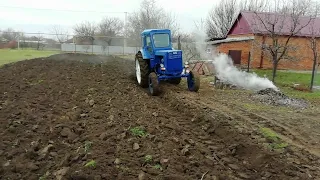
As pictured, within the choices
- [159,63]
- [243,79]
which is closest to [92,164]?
[159,63]

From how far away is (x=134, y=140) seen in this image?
19.9 feet

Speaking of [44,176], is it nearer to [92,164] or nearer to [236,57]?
[92,164]

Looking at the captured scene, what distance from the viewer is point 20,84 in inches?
495

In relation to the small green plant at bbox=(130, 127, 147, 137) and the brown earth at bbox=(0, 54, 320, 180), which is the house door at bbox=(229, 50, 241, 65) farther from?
the small green plant at bbox=(130, 127, 147, 137)

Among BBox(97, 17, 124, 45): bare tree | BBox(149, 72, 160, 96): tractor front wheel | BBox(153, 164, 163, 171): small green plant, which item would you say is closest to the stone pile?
BBox(149, 72, 160, 96): tractor front wheel

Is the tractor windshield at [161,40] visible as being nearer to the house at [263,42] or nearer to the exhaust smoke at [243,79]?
the exhaust smoke at [243,79]

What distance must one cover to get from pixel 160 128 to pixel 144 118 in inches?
32.9

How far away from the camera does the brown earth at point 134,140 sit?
4938 millimetres

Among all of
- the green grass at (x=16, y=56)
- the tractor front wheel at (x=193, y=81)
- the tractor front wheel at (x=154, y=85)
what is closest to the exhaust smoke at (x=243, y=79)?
the tractor front wheel at (x=193, y=81)

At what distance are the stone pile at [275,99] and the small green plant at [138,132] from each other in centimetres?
579

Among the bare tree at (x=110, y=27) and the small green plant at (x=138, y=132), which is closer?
the small green plant at (x=138, y=132)

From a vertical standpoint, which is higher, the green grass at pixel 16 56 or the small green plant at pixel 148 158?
the green grass at pixel 16 56

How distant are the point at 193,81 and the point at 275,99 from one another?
2795 mm

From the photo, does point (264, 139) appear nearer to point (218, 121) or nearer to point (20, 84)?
point (218, 121)
